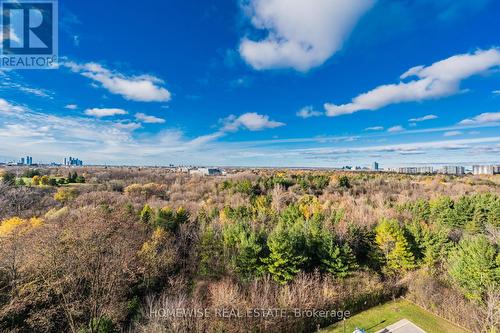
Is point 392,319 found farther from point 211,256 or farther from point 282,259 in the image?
point 211,256

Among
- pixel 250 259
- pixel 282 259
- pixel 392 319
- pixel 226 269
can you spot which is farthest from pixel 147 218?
pixel 392 319

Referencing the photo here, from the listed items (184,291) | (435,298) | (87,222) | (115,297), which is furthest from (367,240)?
(87,222)

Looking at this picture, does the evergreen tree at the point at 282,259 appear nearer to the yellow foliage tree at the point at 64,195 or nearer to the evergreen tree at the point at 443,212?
the evergreen tree at the point at 443,212

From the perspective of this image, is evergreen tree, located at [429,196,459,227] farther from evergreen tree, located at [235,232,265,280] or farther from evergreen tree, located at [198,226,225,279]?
evergreen tree, located at [198,226,225,279]

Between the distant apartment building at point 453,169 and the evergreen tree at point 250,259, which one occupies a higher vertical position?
the distant apartment building at point 453,169

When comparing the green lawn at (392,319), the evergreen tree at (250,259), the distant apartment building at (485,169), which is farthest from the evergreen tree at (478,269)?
the distant apartment building at (485,169)
